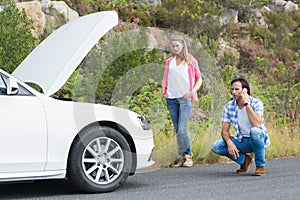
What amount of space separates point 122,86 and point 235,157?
16.6ft

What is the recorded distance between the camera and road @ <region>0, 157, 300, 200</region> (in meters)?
7.12

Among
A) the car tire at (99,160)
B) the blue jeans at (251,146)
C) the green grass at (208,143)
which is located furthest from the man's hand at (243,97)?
the car tire at (99,160)

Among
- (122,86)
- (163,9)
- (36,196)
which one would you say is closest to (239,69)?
(163,9)

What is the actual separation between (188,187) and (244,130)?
1.43 meters

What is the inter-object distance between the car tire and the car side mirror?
33.2 inches

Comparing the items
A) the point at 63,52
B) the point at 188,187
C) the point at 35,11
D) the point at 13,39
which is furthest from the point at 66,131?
the point at 35,11

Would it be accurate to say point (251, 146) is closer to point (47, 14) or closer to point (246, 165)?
point (246, 165)

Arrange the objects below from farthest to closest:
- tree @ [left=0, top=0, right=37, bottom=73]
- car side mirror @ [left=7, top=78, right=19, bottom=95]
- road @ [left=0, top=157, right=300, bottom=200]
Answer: tree @ [left=0, top=0, right=37, bottom=73] < road @ [left=0, top=157, right=300, bottom=200] < car side mirror @ [left=7, top=78, right=19, bottom=95]

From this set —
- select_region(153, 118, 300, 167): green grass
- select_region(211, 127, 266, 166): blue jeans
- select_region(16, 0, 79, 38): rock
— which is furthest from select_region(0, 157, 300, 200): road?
select_region(16, 0, 79, 38): rock

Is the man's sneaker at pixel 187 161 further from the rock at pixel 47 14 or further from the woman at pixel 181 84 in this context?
the rock at pixel 47 14

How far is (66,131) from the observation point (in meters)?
7.09

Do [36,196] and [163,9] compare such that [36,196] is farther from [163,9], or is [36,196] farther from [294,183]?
[163,9]

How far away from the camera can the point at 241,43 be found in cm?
2191

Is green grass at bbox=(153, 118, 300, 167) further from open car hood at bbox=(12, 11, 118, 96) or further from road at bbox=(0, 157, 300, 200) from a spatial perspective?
open car hood at bbox=(12, 11, 118, 96)
